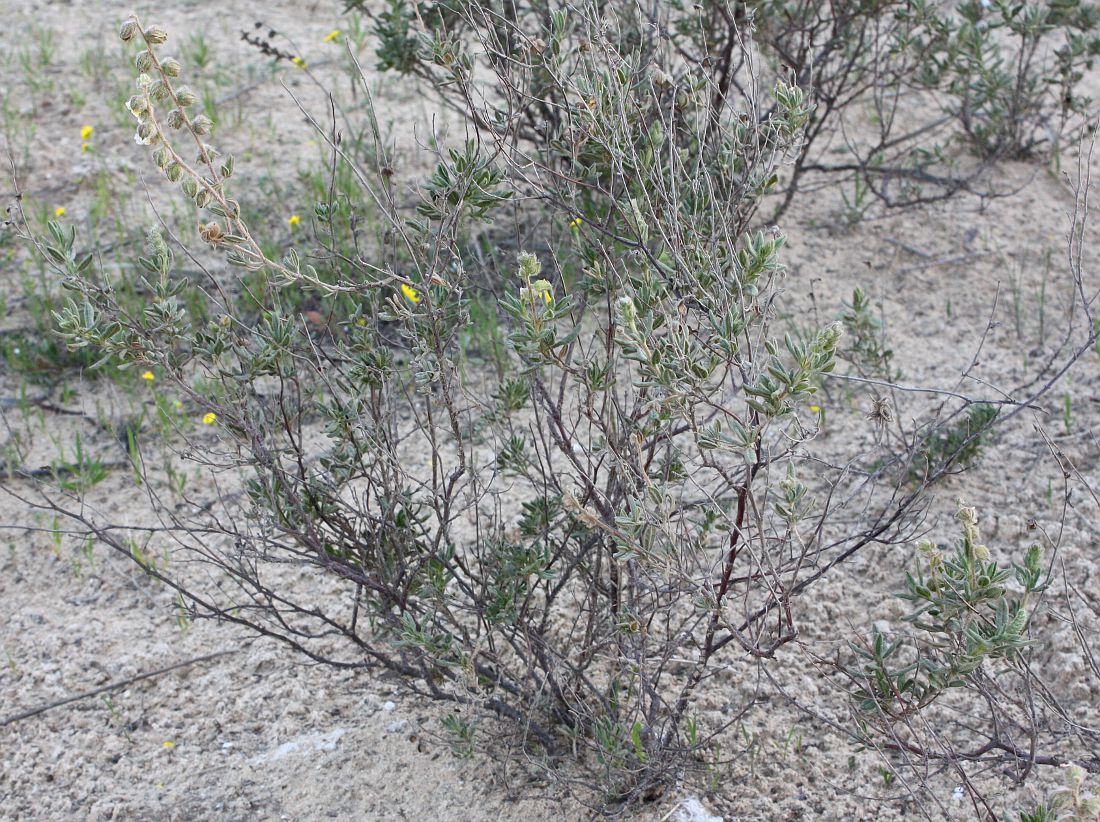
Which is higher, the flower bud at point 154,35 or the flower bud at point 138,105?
the flower bud at point 154,35

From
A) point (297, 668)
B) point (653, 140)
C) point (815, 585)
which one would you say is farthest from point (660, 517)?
point (297, 668)

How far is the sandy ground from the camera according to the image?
8.52 feet

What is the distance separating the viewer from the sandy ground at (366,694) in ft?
8.52

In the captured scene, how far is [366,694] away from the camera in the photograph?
9.69ft

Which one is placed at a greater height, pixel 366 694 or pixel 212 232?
pixel 212 232

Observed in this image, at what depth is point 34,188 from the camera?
16.4ft

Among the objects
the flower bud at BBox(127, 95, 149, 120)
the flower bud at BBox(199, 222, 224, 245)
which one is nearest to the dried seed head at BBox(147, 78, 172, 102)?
the flower bud at BBox(127, 95, 149, 120)

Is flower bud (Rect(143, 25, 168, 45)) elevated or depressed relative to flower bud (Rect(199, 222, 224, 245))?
elevated

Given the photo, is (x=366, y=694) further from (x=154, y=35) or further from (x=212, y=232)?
(x=154, y=35)

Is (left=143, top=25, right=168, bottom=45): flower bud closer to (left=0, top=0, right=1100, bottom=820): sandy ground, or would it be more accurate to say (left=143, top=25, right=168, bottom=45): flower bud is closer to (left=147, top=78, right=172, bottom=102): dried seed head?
(left=147, top=78, right=172, bottom=102): dried seed head

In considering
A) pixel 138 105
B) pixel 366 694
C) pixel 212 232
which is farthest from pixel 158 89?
pixel 366 694

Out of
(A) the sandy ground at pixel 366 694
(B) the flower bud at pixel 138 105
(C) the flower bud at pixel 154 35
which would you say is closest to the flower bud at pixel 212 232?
(B) the flower bud at pixel 138 105

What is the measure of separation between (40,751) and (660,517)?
1842 mm

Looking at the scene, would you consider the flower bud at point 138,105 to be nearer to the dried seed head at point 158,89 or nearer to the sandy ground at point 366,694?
the dried seed head at point 158,89
